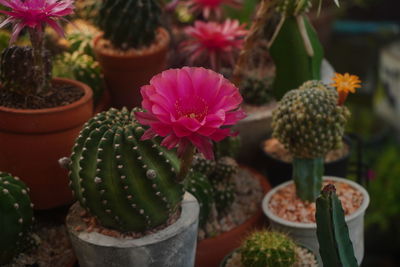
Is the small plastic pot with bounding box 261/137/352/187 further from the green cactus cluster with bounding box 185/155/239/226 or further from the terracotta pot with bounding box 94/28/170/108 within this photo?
the terracotta pot with bounding box 94/28/170/108

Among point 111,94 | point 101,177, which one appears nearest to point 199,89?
point 101,177

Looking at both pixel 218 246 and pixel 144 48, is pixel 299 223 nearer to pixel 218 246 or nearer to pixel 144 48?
pixel 218 246

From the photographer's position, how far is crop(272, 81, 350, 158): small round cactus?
5.16 feet

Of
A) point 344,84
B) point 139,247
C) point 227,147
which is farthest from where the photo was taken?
point 227,147

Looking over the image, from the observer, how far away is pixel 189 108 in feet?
3.95

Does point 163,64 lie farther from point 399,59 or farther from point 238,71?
point 399,59

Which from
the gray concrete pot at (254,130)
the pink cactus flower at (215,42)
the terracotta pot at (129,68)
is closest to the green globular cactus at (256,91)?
the gray concrete pot at (254,130)

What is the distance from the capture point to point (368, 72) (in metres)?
3.79

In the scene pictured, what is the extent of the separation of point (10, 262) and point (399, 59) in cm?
230

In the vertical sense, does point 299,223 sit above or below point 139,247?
below

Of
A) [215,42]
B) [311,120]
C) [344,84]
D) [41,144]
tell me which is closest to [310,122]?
[311,120]

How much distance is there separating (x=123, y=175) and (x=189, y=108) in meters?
0.19

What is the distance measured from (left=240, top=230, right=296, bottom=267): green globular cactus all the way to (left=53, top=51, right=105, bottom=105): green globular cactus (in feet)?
2.19

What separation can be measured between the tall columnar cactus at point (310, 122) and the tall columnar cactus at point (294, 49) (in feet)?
0.80
